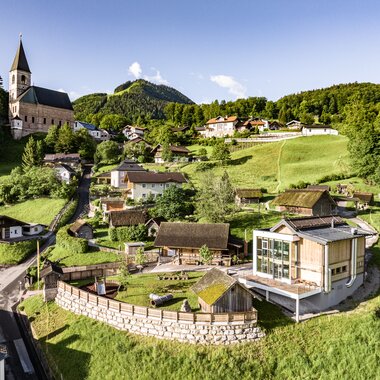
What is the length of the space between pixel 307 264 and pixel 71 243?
24181mm

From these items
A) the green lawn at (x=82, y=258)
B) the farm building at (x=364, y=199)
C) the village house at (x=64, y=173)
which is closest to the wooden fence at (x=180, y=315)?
the green lawn at (x=82, y=258)

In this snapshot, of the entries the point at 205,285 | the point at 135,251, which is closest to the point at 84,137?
the point at 135,251

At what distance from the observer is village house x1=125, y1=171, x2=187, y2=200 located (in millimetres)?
52188

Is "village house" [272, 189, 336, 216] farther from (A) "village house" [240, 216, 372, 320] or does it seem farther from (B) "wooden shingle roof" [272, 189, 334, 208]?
(A) "village house" [240, 216, 372, 320]

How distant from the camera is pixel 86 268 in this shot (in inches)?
1235

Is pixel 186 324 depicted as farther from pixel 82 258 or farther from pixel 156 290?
pixel 82 258

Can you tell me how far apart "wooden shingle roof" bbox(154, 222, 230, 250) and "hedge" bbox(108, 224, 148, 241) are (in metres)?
5.14

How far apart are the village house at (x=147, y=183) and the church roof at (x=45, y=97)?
52342 millimetres

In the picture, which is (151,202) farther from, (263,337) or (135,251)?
(263,337)

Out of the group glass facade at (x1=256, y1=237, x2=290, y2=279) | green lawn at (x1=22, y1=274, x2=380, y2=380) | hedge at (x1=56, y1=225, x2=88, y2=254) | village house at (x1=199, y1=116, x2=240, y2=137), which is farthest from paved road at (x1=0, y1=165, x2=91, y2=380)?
village house at (x1=199, y1=116, x2=240, y2=137)

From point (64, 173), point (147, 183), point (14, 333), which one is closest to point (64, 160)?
point (64, 173)

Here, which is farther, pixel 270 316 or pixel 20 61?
pixel 20 61

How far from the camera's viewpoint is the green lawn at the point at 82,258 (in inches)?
1354

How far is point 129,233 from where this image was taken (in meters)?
39.2
